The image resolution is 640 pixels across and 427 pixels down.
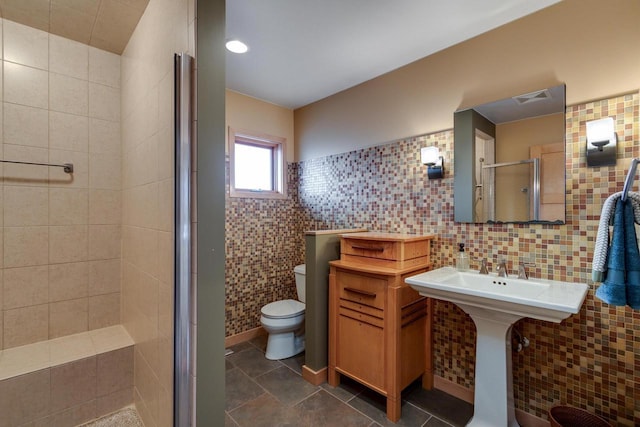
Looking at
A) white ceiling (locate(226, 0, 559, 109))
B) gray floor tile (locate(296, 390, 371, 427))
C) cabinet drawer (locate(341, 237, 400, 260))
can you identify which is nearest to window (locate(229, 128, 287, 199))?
white ceiling (locate(226, 0, 559, 109))

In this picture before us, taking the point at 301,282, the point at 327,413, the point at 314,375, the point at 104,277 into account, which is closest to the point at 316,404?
the point at 327,413

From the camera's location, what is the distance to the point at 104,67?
2.01 metres

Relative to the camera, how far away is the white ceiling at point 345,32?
167 centimetres

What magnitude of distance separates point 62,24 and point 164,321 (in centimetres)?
186

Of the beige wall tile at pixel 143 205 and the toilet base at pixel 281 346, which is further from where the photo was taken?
the toilet base at pixel 281 346

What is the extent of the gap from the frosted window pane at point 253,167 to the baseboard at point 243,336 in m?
1.46

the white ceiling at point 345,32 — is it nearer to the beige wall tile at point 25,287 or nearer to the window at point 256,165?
the window at point 256,165

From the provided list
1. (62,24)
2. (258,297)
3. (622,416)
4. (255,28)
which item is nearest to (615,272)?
(622,416)

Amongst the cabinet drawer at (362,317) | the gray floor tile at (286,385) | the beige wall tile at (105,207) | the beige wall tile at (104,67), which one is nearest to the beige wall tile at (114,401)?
the gray floor tile at (286,385)

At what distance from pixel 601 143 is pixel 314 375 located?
2247 millimetres

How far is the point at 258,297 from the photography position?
2.96 m

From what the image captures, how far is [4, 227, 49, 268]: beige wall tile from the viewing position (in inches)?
67.0

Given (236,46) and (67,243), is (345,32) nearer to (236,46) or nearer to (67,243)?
(236,46)

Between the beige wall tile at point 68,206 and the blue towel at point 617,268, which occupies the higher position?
the beige wall tile at point 68,206
